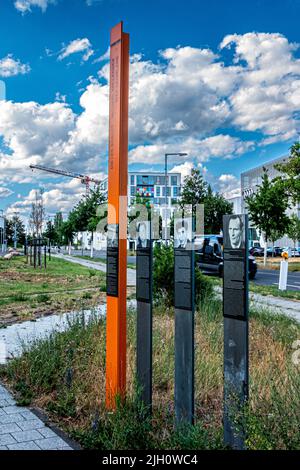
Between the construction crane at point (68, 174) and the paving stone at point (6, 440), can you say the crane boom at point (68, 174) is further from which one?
the paving stone at point (6, 440)

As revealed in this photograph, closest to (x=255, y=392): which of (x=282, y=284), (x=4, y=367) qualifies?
(x=4, y=367)

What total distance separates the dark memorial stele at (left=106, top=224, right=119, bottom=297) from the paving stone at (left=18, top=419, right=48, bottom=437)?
119 centimetres

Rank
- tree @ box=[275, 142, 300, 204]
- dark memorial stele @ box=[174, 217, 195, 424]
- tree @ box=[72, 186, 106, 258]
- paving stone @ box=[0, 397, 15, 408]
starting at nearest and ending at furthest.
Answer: dark memorial stele @ box=[174, 217, 195, 424]
paving stone @ box=[0, 397, 15, 408]
tree @ box=[275, 142, 300, 204]
tree @ box=[72, 186, 106, 258]

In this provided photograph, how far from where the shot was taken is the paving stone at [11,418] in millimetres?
4180

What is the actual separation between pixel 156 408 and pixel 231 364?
3.68 feet

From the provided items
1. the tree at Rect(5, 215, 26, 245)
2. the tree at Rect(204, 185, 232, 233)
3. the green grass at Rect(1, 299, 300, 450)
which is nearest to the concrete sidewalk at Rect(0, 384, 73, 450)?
the green grass at Rect(1, 299, 300, 450)

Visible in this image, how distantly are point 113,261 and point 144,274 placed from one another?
0.30m

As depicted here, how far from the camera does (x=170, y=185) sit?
67.4 m

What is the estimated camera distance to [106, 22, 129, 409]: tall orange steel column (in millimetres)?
4246

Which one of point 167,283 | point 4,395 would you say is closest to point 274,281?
point 167,283

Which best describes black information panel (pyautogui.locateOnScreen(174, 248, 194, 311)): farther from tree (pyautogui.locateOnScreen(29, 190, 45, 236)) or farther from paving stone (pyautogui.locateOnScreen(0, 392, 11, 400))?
tree (pyautogui.locateOnScreen(29, 190, 45, 236))

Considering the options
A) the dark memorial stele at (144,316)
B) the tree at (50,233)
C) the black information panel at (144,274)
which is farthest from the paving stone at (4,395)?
the tree at (50,233)

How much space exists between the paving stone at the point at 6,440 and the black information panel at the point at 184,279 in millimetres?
1577
